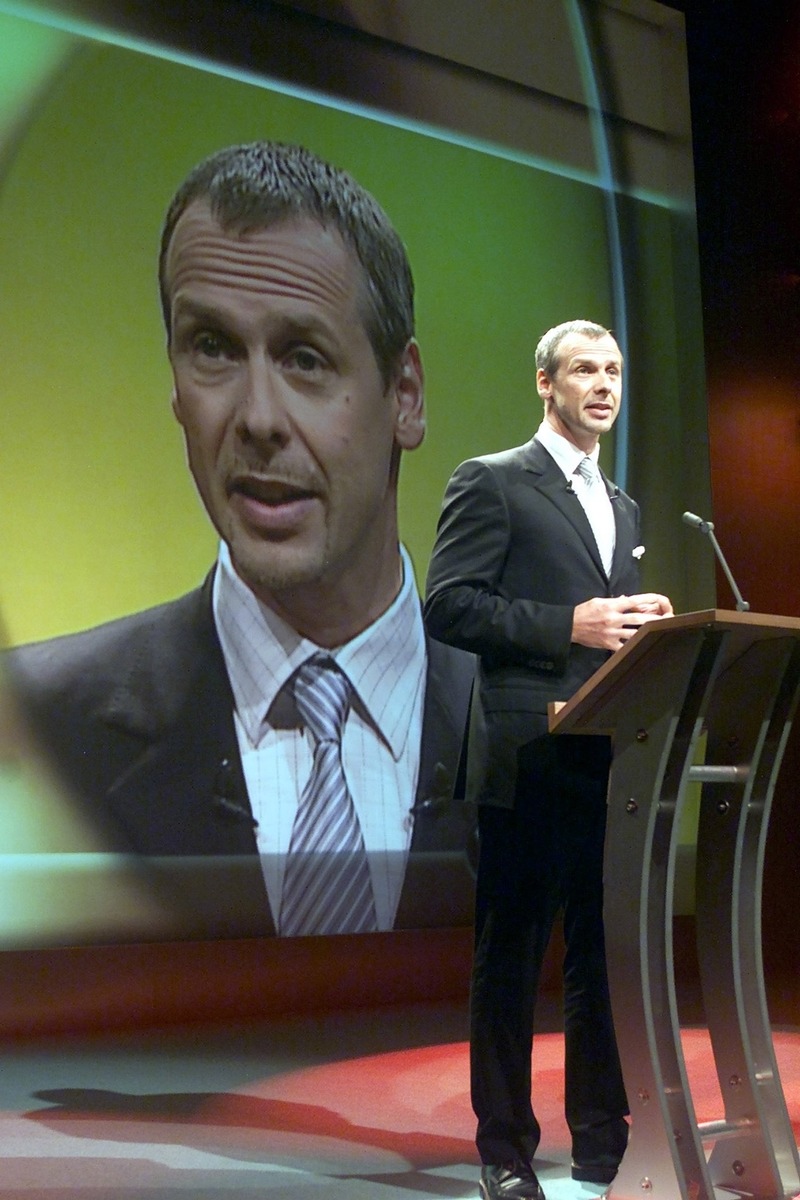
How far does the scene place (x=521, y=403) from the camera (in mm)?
4320

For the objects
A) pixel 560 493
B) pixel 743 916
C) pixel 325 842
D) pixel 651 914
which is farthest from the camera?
pixel 325 842

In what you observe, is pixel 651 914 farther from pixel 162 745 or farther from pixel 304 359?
pixel 304 359

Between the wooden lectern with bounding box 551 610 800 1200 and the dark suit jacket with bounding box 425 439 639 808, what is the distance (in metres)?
0.28

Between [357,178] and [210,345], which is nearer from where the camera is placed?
[210,345]

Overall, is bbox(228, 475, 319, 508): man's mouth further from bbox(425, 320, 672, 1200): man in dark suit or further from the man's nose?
bbox(425, 320, 672, 1200): man in dark suit

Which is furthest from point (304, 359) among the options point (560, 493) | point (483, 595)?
point (483, 595)

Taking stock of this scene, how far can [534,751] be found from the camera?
6.81 feet

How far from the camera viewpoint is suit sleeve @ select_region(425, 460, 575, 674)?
6.99 ft

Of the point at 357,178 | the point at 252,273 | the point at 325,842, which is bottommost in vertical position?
the point at 325,842

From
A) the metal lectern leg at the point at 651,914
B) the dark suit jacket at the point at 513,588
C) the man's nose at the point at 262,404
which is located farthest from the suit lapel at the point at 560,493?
the man's nose at the point at 262,404

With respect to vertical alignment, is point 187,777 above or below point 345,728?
below

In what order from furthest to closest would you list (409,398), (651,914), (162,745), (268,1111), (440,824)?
(409,398) < (440,824) < (162,745) < (268,1111) < (651,914)

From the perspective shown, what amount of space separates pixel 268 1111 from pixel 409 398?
7.23 ft

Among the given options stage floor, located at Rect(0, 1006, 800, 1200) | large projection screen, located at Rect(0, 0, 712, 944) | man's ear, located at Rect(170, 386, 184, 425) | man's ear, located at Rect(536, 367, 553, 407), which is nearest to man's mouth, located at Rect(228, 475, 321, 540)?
large projection screen, located at Rect(0, 0, 712, 944)
